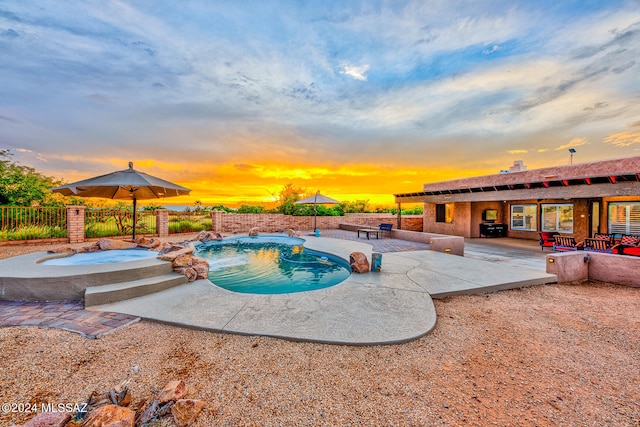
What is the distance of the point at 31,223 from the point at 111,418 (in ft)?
46.9

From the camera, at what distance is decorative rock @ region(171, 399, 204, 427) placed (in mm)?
2004

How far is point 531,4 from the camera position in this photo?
885 centimetres

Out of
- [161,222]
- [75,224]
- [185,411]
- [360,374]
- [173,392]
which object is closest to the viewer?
[185,411]

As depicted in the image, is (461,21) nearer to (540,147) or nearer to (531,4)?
(531,4)

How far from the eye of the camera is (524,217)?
1471 cm

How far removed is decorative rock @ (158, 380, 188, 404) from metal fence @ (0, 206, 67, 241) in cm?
1346

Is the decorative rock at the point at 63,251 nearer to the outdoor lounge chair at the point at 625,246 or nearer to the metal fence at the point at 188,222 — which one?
the metal fence at the point at 188,222

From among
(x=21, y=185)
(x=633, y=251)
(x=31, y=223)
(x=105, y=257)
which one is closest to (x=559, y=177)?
(x=633, y=251)

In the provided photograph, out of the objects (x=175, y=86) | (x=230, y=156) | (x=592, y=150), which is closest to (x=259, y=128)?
(x=230, y=156)

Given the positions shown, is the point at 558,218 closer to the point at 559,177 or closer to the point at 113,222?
the point at 559,177

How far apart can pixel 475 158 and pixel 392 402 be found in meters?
19.5

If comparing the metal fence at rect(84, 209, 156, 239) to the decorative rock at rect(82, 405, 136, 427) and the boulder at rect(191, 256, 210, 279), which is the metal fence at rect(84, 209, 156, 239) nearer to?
the boulder at rect(191, 256, 210, 279)

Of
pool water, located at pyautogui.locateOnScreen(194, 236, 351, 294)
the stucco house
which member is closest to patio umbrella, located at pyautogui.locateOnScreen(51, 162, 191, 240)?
A: pool water, located at pyautogui.locateOnScreen(194, 236, 351, 294)

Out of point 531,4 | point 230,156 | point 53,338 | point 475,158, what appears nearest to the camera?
point 53,338
